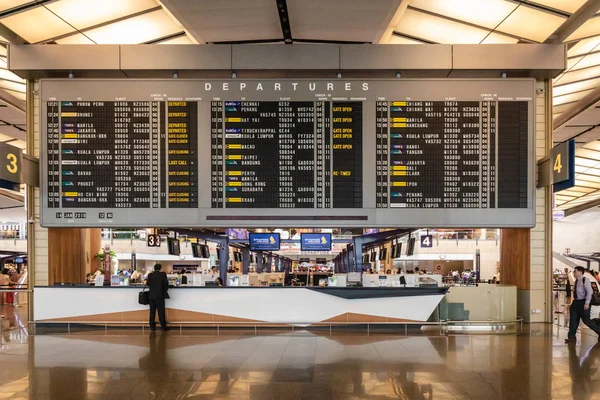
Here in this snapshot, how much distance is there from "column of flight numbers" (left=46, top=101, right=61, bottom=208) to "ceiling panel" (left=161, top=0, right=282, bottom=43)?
299 cm

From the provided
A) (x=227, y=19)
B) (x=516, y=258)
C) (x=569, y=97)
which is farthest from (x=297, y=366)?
(x=569, y=97)

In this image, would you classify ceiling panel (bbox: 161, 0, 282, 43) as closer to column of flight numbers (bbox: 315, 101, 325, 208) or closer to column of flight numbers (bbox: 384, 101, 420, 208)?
column of flight numbers (bbox: 315, 101, 325, 208)

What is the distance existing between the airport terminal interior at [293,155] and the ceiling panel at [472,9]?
0.16ft

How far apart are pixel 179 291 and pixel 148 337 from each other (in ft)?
4.39

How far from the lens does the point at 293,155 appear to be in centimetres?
1035

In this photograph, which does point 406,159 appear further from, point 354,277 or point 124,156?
point 124,156

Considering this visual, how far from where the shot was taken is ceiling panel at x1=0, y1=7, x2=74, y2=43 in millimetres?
9742

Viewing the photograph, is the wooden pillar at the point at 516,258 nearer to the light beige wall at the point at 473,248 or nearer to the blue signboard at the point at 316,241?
the blue signboard at the point at 316,241

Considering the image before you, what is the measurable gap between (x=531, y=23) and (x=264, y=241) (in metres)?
8.82

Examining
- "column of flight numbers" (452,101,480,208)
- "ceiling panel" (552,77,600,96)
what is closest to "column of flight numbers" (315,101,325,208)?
"column of flight numbers" (452,101,480,208)

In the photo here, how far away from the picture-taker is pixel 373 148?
34.0 ft

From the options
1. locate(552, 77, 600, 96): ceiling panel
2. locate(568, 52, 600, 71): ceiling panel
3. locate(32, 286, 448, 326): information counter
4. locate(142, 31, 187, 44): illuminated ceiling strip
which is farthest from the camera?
locate(552, 77, 600, 96): ceiling panel

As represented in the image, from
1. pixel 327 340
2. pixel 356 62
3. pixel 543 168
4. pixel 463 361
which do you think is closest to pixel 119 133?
pixel 356 62

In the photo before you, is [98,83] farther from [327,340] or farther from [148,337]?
[327,340]
